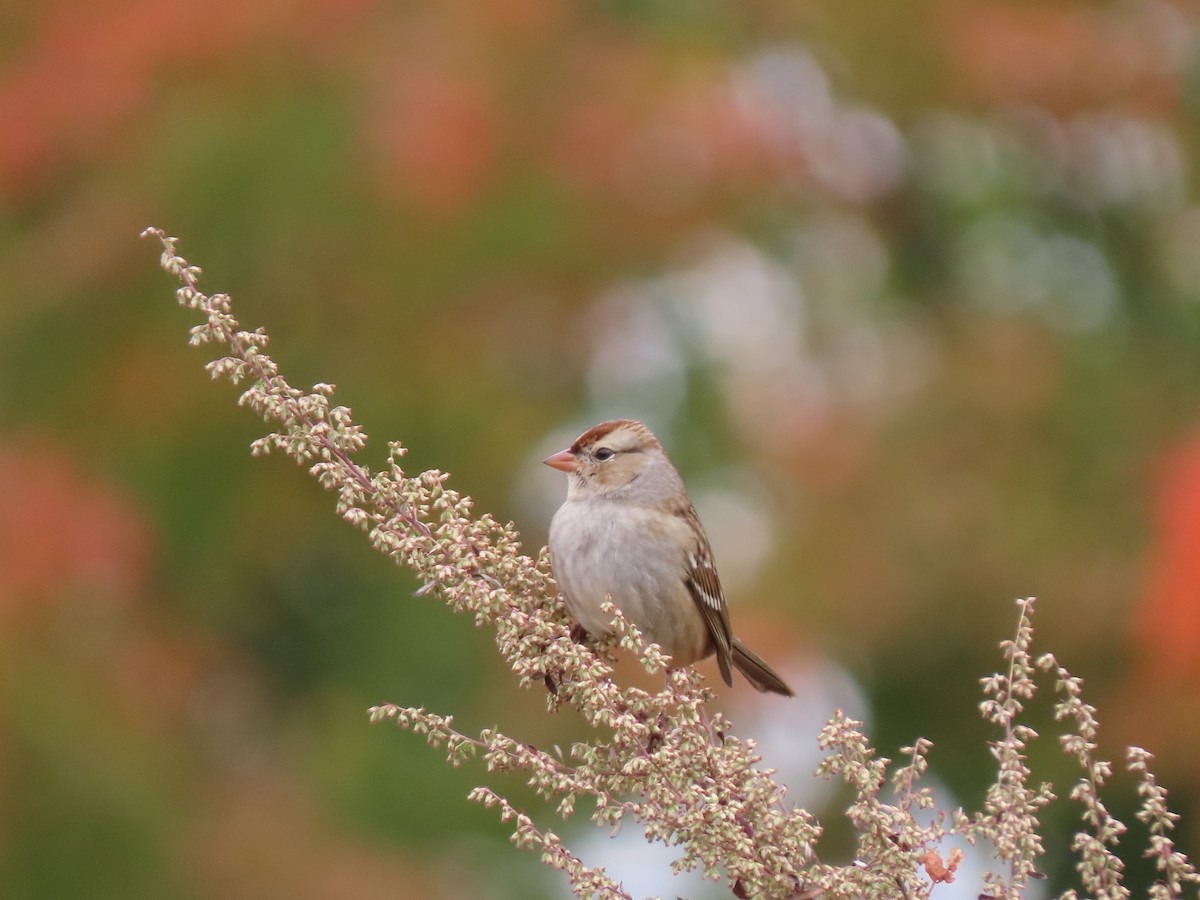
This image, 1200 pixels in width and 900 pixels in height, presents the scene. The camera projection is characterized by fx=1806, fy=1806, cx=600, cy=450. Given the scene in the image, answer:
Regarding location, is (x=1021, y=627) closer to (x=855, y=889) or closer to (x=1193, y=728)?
(x=855, y=889)

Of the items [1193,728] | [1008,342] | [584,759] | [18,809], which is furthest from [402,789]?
[584,759]

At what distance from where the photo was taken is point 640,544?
159 inches

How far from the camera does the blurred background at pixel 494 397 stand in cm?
709

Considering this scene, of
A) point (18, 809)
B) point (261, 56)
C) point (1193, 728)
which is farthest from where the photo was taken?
point (261, 56)

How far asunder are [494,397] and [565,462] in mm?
3595

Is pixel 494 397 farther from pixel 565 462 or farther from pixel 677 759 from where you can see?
pixel 677 759

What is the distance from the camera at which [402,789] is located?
7.02m

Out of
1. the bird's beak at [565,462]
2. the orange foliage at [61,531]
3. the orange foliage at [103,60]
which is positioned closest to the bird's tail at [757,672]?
the bird's beak at [565,462]

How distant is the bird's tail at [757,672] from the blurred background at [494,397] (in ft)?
7.81

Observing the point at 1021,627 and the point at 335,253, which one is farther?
the point at 335,253

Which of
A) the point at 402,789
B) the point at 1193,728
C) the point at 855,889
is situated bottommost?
the point at 855,889

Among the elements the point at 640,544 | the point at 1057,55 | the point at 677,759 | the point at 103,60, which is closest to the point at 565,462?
the point at 640,544

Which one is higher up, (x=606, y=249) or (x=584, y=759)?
(x=606, y=249)

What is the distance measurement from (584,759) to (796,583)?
5.56 meters
